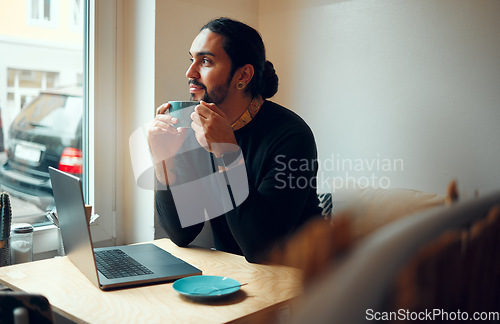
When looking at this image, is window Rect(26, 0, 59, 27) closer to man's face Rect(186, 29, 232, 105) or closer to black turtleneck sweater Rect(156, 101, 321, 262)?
man's face Rect(186, 29, 232, 105)

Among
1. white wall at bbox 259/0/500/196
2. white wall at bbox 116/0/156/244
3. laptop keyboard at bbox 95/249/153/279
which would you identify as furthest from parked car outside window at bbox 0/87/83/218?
white wall at bbox 259/0/500/196

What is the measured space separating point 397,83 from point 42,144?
1363 millimetres

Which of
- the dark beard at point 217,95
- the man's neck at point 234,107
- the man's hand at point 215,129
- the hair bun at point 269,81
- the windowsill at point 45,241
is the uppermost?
the hair bun at point 269,81

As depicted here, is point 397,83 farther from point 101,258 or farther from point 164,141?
point 101,258

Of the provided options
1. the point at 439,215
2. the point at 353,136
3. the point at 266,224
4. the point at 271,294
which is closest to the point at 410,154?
the point at 353,136

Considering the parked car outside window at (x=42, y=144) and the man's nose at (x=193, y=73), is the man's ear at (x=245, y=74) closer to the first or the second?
the man's nose at (x=193, y=73)

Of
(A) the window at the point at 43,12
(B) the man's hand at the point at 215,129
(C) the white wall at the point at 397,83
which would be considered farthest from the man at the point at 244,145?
(A) the window at the point at 43,12

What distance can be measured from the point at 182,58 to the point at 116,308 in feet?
3.87

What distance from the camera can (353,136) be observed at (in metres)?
1.92

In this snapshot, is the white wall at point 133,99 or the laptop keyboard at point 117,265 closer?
the laptop keyboard at point 117,265

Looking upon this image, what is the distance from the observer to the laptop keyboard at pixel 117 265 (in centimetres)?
115

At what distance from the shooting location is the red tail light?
179cm

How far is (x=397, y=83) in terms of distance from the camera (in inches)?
70.4

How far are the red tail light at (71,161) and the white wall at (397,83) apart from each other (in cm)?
94
